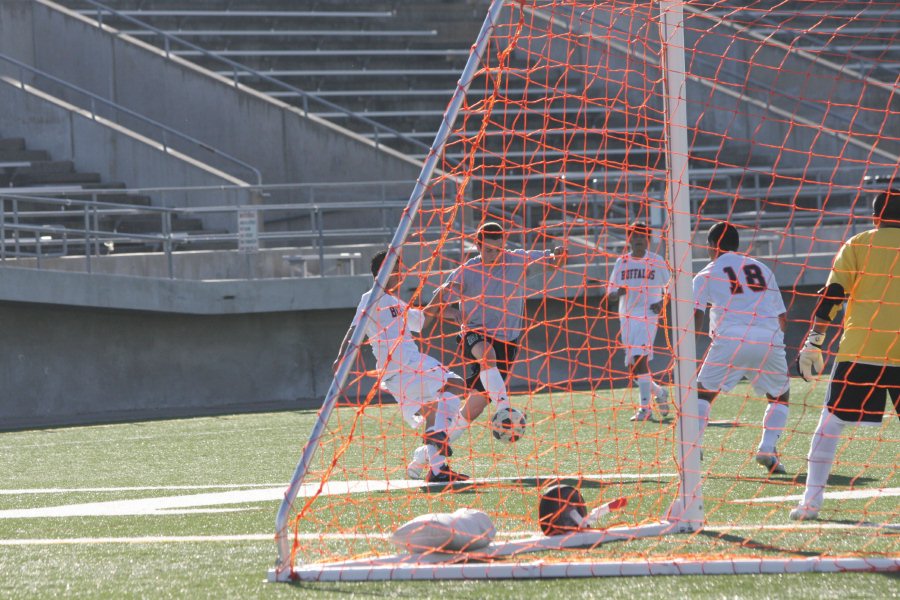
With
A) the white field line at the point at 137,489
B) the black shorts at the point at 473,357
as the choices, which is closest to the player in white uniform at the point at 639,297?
the black shorts at the point at 473,357

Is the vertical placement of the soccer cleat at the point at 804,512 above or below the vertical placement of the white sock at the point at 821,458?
below

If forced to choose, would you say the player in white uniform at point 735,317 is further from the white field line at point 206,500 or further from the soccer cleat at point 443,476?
the soccer cleat at point 443,476

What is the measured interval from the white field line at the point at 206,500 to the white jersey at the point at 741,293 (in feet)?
5.10

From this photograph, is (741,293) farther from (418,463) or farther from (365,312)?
(365,312)

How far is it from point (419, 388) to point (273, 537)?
2816 millimetres

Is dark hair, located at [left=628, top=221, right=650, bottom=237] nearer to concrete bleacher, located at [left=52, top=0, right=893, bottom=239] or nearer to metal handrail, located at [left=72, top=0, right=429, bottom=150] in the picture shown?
metal handrail, located at [left=72, top=0, right=429, bottom=150]

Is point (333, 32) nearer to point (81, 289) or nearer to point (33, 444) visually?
point (81, 289)

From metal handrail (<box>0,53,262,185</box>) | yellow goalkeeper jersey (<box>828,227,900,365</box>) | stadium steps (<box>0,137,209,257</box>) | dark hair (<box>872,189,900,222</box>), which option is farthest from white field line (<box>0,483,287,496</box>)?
metal handrail (<box>0,53,262,185</box>)

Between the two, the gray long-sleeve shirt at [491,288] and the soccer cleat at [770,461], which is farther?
the gray long-sleeve shirt at [491,288]

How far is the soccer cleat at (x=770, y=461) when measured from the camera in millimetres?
8570

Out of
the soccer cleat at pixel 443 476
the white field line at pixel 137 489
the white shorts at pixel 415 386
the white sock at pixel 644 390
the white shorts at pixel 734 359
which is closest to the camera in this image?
the soccer cleat at pixel 443 476

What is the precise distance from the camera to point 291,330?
18.1 m

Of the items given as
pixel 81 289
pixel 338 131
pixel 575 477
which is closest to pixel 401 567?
pixel 575 477

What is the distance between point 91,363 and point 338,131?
288 inches
